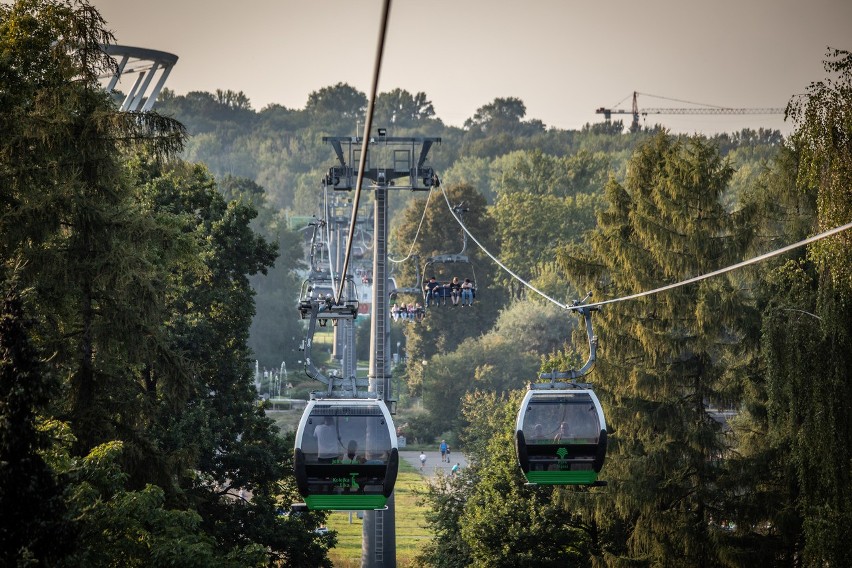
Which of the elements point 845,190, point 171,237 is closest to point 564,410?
point 845,190

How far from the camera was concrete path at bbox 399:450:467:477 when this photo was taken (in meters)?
73.8

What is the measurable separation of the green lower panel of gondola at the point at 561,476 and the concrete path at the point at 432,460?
47.4 m

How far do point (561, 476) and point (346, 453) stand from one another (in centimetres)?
368

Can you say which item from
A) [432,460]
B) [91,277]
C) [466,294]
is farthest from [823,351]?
[432,460]

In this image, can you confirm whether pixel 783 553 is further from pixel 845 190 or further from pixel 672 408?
pixel 845 190

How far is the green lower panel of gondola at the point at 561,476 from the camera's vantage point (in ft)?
79.9

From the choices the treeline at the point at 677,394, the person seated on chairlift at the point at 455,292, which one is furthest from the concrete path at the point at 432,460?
the treeline at the point at 677,394

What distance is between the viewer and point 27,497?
19.1m

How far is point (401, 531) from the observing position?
5884 cm

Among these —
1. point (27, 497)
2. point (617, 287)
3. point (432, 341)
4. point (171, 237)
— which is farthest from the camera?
point (432, 341)

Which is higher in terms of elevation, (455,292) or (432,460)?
(455,292)

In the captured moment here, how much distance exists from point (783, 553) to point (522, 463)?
44.3 feet

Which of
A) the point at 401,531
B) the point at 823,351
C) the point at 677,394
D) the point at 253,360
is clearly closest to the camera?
the point at 823,351

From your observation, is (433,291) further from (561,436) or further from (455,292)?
(561,436)
